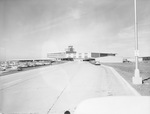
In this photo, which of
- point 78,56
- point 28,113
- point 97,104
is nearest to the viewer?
point 97,104

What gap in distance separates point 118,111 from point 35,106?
426 cm

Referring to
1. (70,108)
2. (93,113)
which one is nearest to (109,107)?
(93,113)

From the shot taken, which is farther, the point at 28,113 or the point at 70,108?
the point at 70,108

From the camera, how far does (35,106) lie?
5223 millimetres

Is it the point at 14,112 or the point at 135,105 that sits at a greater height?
the point at 135,105

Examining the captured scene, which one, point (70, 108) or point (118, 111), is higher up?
point (118, 111)

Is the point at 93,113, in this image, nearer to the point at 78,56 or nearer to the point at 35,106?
the point at 35,106

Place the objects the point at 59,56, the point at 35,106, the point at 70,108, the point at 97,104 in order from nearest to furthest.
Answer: the point at 97,104 → the point at 70,108 → the point at 35,106 → the point at 59,56

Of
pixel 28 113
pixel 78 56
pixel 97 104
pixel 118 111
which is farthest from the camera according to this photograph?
pixel 78 56

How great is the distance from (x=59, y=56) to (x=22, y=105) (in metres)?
133

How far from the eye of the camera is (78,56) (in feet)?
414

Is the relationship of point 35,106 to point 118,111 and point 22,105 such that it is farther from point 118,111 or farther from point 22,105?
point 118,111

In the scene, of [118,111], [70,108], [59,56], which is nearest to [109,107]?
[118,111]

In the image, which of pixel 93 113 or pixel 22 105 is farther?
pixel 22 105
